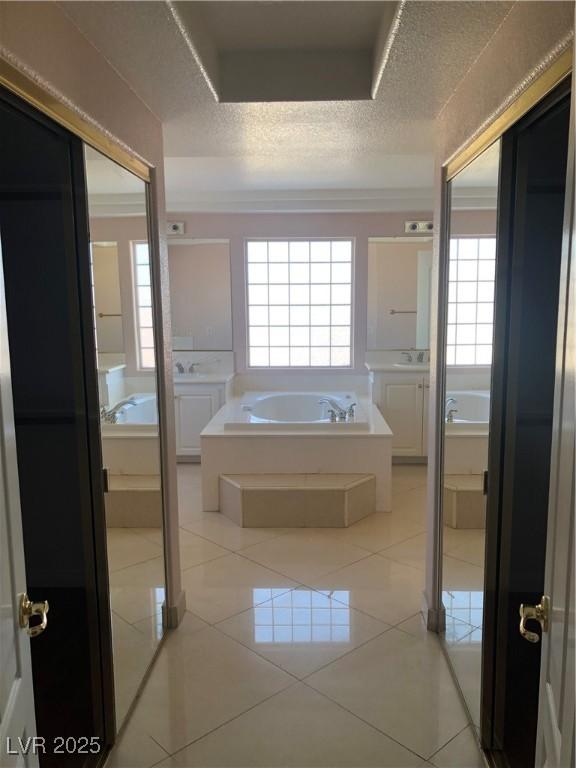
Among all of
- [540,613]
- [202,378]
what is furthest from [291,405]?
[540,613]

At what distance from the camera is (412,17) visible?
1.67 meters

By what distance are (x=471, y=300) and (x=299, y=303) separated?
393 centimetres

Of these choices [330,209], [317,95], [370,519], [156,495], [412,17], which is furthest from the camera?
[330,209]

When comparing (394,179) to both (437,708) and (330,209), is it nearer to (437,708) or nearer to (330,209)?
(330,209)

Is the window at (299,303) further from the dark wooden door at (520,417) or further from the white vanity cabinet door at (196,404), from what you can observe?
the dark wooden door at (520,417)

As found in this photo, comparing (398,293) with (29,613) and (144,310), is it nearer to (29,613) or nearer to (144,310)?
(144,310)

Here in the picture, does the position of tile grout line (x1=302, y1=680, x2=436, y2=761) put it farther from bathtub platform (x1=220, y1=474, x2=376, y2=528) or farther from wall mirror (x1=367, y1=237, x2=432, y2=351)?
wall mirror (x1=367, y1=237, x2=432, y2=351)

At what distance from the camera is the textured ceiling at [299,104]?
1.68m

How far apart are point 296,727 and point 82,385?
149 cm

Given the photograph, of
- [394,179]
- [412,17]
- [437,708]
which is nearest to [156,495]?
[437,708]

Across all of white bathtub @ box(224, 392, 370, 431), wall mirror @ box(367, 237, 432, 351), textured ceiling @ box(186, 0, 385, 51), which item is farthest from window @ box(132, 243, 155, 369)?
wall mirror @ box(367, 237, 432, 351)

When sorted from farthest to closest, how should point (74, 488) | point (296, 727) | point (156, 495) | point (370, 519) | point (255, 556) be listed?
point (370, 519), point (255, 556), point (156, 495), point (296, 727), point (74, 488)

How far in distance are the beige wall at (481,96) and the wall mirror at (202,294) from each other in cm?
357

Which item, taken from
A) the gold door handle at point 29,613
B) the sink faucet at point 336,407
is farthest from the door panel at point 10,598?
the sink faucet at point 336,407
